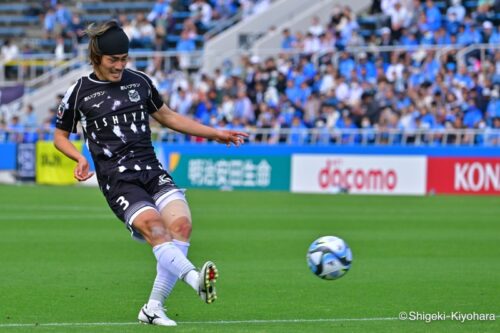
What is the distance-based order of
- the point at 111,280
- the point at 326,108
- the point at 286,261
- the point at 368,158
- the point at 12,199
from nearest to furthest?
the point at 111,280, the point at 286,261, the point at 12,199, the point at 368,158, the point at 326,108

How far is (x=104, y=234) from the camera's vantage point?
18.5 meters

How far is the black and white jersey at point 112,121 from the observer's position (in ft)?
29.8

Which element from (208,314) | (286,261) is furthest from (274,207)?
(208,314)

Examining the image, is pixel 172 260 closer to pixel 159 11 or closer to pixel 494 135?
pixel 494 135

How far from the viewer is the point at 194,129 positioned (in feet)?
31.0

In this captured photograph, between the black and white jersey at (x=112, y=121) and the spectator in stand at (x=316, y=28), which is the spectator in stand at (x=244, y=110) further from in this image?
the black and white jersey at (x=112, y=121)

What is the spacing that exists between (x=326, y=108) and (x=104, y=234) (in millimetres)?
14753

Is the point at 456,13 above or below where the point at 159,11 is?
below

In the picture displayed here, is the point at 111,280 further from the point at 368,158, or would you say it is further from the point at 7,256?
the point at 368,158

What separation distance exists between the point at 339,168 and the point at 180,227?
71.4 ft

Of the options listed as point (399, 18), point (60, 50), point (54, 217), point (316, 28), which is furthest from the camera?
point (60, 50)

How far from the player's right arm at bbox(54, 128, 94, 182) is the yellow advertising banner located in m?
24.9

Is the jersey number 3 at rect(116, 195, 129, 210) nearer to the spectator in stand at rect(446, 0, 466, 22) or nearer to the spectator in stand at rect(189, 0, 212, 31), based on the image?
the spectator in stand at rect(446, 0, 466, 22)

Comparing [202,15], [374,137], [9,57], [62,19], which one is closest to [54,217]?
[374,137]
